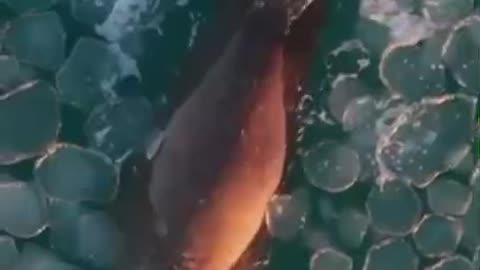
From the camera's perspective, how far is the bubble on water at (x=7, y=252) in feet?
1.49

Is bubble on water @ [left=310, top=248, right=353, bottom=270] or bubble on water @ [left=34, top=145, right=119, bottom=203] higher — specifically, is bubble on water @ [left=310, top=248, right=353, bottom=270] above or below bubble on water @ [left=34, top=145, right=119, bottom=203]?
below

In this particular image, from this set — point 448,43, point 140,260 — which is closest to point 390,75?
point 448,43

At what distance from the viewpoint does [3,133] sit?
45 centimetres

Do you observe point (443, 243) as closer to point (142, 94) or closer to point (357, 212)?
point (357, 212)

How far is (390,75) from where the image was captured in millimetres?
456

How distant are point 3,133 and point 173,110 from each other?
0.28ft

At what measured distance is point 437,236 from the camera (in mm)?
469

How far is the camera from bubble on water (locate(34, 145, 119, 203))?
17.8 inches

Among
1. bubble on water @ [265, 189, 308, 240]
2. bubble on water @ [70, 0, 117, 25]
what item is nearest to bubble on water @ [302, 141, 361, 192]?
bubble on water @ [265, 189, 308, 240]

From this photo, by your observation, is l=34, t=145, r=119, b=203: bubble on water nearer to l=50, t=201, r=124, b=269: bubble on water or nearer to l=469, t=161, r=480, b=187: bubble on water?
l=50, t=201, r=124, b=269: bubble on water

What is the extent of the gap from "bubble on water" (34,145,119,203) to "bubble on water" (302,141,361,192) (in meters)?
0.10

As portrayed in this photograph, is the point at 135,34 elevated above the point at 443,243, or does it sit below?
above

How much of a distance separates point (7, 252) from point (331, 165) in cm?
17

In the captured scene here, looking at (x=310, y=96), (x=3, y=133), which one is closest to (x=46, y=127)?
(x=3, y=133)
